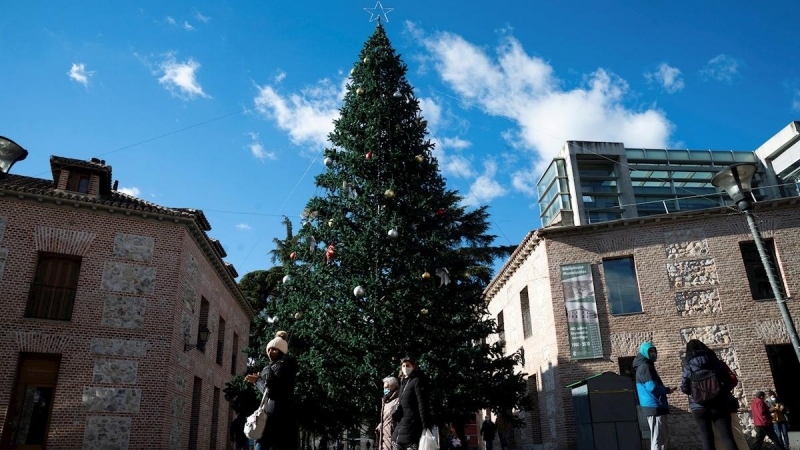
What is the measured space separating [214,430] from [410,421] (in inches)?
631

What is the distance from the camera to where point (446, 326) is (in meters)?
11.9

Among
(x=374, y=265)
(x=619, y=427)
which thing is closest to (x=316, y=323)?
(x=374, y=265)

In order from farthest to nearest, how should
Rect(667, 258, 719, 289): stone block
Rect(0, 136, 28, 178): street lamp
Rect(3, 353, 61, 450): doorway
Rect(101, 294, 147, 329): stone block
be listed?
Rect(667, 258, 719, 289): stone block → Rect(101, 294, 147, 329): stone block → Rect(3, 353, 61, 450): doorway → Rect(0, 136, 28, 178): street lamp

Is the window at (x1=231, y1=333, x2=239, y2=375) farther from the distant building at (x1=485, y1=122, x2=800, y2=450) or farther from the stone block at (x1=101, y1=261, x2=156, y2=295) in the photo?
the distant building at (x1=485, y1=122, x2=800, y2=450)

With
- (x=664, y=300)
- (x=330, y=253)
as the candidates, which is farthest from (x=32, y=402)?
(x=664, y=300)

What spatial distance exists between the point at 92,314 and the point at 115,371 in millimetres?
1579

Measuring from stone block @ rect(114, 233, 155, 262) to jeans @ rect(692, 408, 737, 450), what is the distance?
44.2 feet

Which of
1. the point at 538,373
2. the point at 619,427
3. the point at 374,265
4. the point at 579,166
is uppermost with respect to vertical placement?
the point at 579,166

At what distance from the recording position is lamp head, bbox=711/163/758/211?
8477 mm

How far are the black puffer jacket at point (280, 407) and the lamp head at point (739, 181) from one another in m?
7.21

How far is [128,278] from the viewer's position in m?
14.5

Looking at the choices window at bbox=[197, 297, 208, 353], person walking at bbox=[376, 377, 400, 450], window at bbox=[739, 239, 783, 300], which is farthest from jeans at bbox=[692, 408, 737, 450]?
window at bbox=[197, 297, 208, 353]

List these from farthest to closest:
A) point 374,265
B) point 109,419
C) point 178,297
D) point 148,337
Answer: point 178,297
point 148,337
point 109,419
point 374,265

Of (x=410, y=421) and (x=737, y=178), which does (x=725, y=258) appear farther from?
(x=410, y=421)
